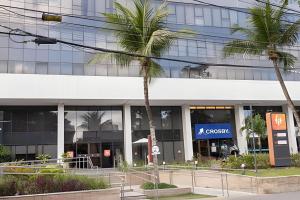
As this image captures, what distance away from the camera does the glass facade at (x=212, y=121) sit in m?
43.9

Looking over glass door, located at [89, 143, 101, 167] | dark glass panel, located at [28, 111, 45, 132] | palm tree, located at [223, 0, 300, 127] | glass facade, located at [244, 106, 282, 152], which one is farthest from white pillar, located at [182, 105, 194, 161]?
palm tree, located at [223, 0, 300, 127]

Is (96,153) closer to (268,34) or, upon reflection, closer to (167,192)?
(167,192)

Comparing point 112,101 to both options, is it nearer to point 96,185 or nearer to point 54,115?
point 54,115

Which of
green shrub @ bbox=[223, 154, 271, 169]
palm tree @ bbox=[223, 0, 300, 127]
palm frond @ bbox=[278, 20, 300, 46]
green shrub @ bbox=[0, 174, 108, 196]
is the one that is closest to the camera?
green shrub @ bbox=[0, 174, 108, 196]

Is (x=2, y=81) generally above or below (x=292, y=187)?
above

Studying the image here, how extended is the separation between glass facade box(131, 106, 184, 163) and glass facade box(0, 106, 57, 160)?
26.3ft

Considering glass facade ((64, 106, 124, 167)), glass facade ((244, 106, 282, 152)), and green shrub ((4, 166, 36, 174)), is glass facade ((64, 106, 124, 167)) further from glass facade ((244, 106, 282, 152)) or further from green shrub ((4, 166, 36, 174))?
green shrub ((4, 166, 36, 174))

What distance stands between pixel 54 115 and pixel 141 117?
343 inches

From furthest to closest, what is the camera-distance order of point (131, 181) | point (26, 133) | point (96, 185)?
point (26, 133) → point (131, 181) → point (96, 185)

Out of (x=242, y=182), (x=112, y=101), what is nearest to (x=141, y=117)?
(x=112, y=101)

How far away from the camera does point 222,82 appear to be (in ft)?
137

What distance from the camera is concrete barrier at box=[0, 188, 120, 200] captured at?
1633cm

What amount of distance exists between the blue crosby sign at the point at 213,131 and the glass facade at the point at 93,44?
549 centimetres

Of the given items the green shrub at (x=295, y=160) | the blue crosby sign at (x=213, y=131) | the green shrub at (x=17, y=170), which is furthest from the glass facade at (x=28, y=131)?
the green shrub at (x=295, y=160)
